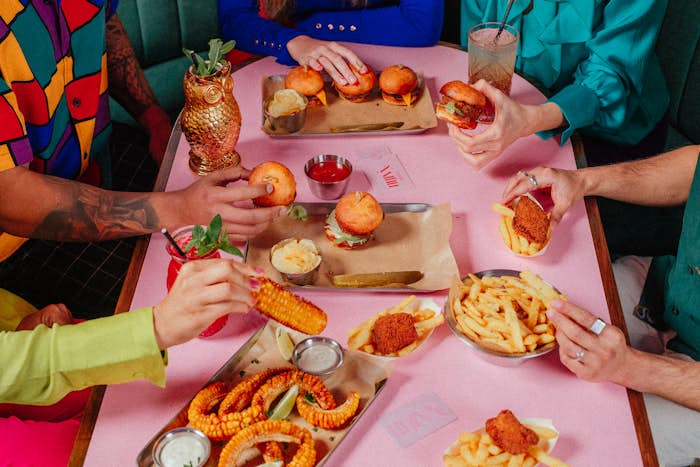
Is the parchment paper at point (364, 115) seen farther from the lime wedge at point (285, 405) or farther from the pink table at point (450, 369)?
the lime wedge at point (285, 405)

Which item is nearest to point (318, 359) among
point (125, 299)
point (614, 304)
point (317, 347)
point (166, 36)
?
point (317, 347)

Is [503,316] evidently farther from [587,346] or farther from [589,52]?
[589,52]

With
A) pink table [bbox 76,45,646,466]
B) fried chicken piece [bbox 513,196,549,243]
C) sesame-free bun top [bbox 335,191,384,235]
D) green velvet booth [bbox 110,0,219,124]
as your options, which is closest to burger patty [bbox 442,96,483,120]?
pink table [bbox 76,45,646,466]

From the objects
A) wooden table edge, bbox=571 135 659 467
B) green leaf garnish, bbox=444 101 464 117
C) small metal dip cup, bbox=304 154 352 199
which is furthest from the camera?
green leaf garnish, bbox=444 101 464 117

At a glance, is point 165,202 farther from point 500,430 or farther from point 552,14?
point 552,14

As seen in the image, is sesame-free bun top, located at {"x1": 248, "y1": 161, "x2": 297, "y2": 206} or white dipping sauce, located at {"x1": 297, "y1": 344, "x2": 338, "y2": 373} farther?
sesame-free bun top, located at {"x1": 248, "y1": 161, "x2": 297, "y2": 206}

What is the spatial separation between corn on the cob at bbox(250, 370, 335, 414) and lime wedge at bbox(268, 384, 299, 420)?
14mm

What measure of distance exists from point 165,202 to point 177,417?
813 millimetres

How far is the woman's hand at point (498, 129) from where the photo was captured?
2295mm

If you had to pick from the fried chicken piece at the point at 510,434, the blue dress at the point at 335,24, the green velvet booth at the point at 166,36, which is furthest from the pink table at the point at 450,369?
the green velvet booth at the point at 166,36

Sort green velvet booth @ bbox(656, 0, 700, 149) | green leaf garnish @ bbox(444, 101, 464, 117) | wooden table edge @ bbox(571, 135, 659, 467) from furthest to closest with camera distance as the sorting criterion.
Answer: green velvet booth @ bbox(656, 0, 700, 149)
green leaf garnish @ bbox(444, 101, 464, 117)
wooden table edge @ bbox(571, 135, 659, 467)

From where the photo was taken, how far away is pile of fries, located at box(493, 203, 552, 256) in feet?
6.36

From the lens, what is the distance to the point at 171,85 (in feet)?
13.5

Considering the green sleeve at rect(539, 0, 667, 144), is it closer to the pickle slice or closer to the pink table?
the pink table
